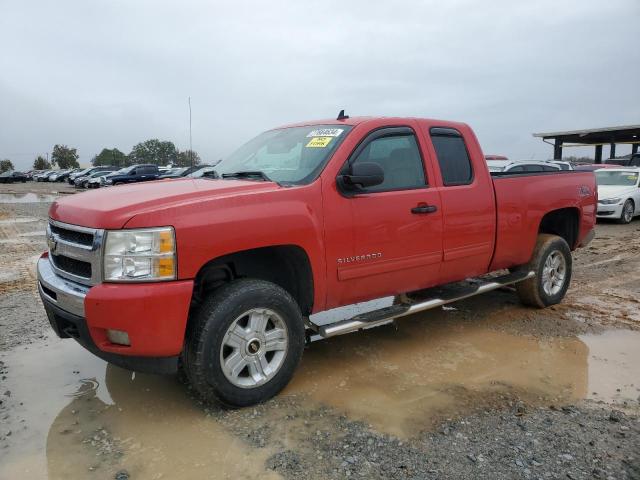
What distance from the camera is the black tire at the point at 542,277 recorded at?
5.53 meters

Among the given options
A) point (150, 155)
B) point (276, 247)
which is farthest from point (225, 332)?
point (150, 155)

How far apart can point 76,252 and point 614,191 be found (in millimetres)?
14393

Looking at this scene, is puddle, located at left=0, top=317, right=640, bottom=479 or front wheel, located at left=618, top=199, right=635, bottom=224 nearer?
puddle, located at left=0, top=317, right=640, bottom=479

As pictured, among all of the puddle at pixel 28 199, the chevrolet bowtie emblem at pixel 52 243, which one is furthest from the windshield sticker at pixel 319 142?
the puddle at pixel 28 199

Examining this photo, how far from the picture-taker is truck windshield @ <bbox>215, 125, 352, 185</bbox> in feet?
12.7

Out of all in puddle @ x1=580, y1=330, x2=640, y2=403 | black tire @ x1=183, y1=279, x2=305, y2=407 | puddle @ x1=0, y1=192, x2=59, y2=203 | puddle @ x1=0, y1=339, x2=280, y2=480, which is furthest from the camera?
puddle @ x1=0, y1=192, x2=59, y2=203

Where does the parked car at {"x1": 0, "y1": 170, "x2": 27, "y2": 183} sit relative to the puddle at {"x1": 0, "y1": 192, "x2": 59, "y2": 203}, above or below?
above

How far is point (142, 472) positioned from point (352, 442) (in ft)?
3.82

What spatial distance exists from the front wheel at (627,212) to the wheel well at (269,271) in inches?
496

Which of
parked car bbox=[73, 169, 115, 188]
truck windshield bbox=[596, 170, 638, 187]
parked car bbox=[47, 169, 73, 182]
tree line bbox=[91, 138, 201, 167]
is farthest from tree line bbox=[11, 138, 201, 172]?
truck windshield bbox=[596, 170, 638, 187]

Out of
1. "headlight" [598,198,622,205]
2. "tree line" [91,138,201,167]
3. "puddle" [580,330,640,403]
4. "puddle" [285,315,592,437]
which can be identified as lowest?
"puddle" [580,330,640,403]

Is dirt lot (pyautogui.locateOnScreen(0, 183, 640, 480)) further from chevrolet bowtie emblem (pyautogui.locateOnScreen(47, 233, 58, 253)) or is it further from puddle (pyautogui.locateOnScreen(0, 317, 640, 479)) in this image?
chevrolet bowtie emblem (pyautogui.locateOnScreen(47, 233, 58, 253))

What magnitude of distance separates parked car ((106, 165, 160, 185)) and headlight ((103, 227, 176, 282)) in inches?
1131

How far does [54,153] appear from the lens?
100 meters
